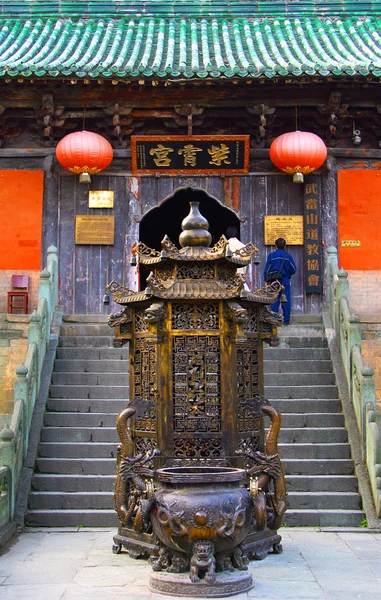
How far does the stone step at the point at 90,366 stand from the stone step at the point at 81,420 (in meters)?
1.09

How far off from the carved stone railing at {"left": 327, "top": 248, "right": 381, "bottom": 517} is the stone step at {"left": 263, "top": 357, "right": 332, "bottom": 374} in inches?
12.0

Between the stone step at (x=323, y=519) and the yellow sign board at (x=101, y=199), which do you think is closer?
the stone step at (x=323, y=519)

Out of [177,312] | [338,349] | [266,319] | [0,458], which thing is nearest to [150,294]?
[177,312]

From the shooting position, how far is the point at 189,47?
14.2 meters

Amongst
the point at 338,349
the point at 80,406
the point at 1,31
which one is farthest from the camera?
the point at 1,31

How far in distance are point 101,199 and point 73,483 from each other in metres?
5.85

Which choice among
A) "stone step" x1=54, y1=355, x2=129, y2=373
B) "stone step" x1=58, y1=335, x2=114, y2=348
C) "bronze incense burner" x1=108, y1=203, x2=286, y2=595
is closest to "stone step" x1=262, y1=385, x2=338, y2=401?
"stone step" x1=54, y1=355, x2=129, y2=373

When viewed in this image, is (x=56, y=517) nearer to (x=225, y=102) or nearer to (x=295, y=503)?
(x=295, y=503)

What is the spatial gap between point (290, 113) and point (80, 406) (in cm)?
609

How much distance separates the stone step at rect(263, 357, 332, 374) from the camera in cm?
1072

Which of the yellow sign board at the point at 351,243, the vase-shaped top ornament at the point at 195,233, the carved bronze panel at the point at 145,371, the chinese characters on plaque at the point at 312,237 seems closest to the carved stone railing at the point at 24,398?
the carved bronze panel at the point at 145,371

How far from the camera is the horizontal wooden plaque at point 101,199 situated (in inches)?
530

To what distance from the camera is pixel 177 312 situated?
7188 mm

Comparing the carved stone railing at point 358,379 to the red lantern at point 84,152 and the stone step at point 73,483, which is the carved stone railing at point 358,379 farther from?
the red lantern at point 84,152
